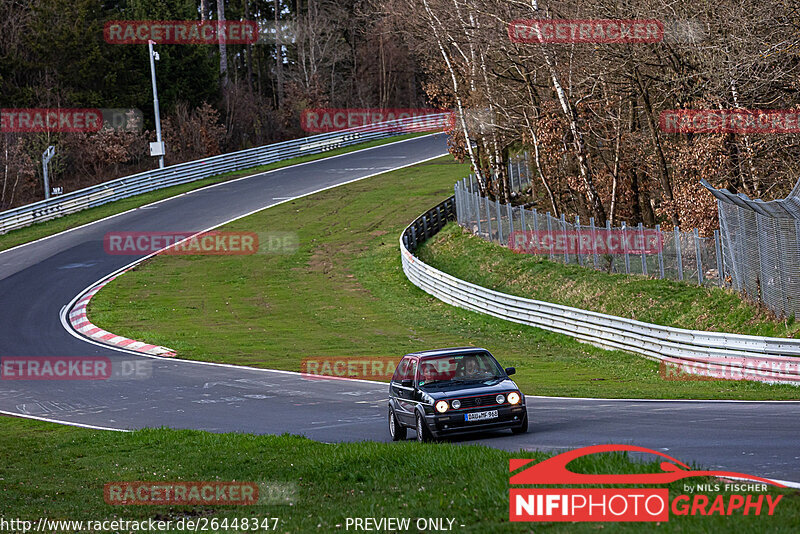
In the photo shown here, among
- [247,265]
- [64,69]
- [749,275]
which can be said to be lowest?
[247,265]

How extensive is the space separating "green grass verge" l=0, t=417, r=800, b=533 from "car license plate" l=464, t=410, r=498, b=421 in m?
1.49

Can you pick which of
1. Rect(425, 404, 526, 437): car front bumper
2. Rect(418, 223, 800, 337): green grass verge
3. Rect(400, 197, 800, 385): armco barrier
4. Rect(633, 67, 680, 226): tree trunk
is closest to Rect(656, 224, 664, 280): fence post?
Rect(418, 223, 800, 337): green grass verge

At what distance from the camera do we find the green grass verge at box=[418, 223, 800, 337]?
21.8m

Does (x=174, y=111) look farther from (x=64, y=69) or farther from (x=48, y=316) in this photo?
(x=48, y=316)

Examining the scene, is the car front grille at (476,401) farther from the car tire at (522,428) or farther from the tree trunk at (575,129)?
the tree trunk at (575,129)

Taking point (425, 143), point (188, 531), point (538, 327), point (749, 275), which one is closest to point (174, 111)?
point (425, 143)

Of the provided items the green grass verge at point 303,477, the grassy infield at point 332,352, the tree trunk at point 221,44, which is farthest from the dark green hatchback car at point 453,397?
the tree trunk at point 221,44

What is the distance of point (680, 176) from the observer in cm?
2861

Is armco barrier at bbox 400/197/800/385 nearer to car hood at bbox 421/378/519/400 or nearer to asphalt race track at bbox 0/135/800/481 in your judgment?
asphalt race track at bbox 0/135/800/481

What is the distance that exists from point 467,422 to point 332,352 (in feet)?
40.0

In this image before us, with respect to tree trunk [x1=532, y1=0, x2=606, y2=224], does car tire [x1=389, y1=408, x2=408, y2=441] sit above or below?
below

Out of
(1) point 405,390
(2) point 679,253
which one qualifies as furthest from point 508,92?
(1) point 405,390

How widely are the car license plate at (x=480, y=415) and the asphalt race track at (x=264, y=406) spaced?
0.35m

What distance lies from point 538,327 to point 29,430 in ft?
48.9
